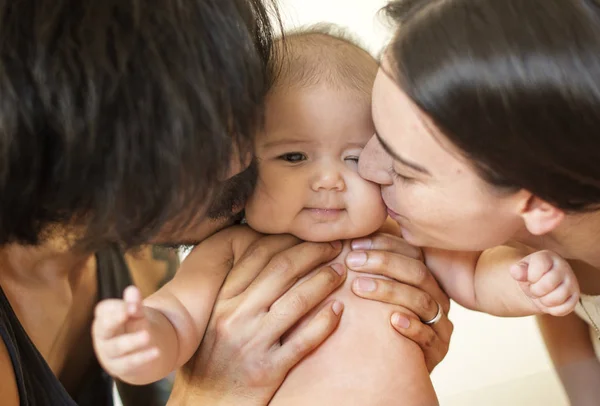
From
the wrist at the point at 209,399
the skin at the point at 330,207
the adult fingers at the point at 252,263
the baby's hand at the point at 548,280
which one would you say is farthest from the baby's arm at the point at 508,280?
the wrist at the point at 209,399

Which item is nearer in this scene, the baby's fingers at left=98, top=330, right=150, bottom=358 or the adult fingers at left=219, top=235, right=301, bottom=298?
the baby's fingers at left=98, top=330, right=150, bottom=358

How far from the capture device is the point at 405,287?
32.7 inches

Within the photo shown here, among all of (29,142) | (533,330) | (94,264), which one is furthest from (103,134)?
(533,330)

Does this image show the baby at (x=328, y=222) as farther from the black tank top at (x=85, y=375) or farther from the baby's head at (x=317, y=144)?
the black tank top at (x=85, y=375)

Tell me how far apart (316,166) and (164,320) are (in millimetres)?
283

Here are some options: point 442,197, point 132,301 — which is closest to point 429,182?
point 442,197

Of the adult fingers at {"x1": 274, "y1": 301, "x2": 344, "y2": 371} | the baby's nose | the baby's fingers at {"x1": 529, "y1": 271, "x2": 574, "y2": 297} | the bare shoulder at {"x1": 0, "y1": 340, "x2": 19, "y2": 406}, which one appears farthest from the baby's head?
the bare shoulder at {"x1": 0, "y1": 340, "x2": 19, "y2": 406}

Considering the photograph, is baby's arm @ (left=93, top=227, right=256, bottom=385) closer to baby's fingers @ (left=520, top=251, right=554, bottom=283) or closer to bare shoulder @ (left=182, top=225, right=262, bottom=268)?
bare shoulder @ (left=182, top=225, right=262, bottom=268)

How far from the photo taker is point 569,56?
0.57 metres

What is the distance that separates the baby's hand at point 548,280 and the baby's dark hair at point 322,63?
0.30 m

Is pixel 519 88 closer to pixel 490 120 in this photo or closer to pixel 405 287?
pixel 490 120

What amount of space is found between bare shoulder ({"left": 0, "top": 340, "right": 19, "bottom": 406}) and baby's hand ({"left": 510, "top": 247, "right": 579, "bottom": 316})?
1.92 feet

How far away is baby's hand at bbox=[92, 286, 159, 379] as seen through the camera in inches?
22.7

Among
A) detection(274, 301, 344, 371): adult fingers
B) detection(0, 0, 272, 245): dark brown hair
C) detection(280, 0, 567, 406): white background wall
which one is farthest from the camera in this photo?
detection(280, 0, 567, 406): white background wall
